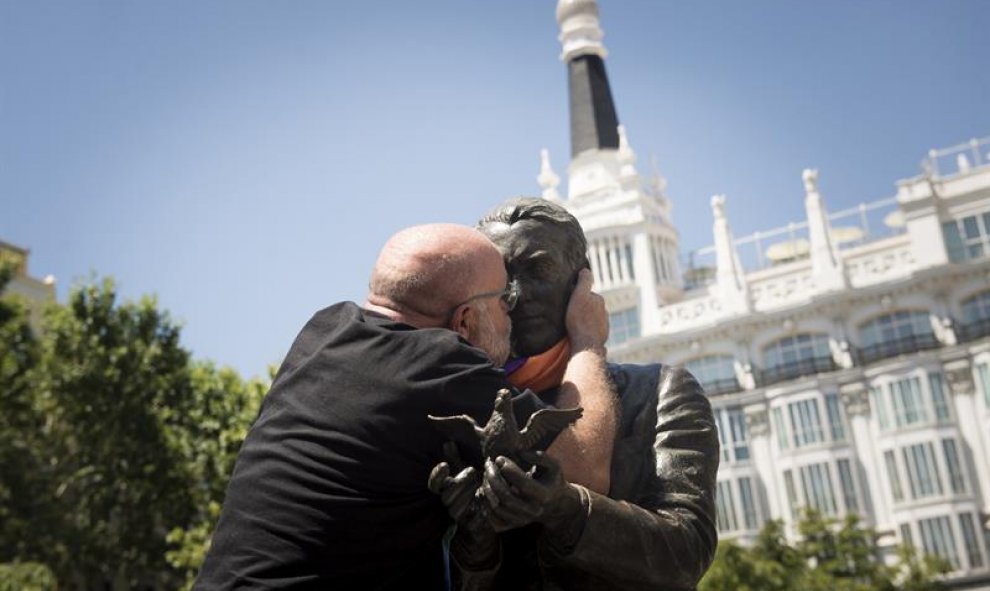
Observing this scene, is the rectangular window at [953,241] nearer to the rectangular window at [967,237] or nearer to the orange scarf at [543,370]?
the rectangular window at [967,237]

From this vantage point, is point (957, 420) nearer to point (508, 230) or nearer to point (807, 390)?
point (807, 390)

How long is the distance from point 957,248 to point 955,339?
4.27 meters

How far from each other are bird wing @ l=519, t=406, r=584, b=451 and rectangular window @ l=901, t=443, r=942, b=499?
46.8 metres

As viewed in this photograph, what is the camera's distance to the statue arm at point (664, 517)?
249cm

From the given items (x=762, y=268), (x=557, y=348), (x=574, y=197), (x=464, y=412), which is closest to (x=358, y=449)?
(x=464, y=412)

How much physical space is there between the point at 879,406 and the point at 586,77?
30.7m

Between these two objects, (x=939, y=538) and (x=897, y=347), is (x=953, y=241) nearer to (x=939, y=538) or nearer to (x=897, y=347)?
(x=897, y=347)

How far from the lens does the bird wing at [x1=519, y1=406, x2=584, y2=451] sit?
2.25 meters

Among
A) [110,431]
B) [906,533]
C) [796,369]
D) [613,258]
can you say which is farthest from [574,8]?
[110,431]

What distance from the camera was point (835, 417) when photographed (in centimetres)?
4834

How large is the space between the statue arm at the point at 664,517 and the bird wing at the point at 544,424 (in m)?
0.21

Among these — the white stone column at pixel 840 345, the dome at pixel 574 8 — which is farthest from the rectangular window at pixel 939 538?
the dome at pixel 574 8

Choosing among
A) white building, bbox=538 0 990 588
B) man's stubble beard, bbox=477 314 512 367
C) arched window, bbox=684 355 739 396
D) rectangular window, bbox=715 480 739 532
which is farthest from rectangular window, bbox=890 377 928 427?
man's stubble beard, bbox=477 314 512 367

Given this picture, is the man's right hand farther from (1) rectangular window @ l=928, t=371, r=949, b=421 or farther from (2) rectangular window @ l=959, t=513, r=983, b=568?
(1) rectangular window @ l=928, t=371, r=949, b=421
